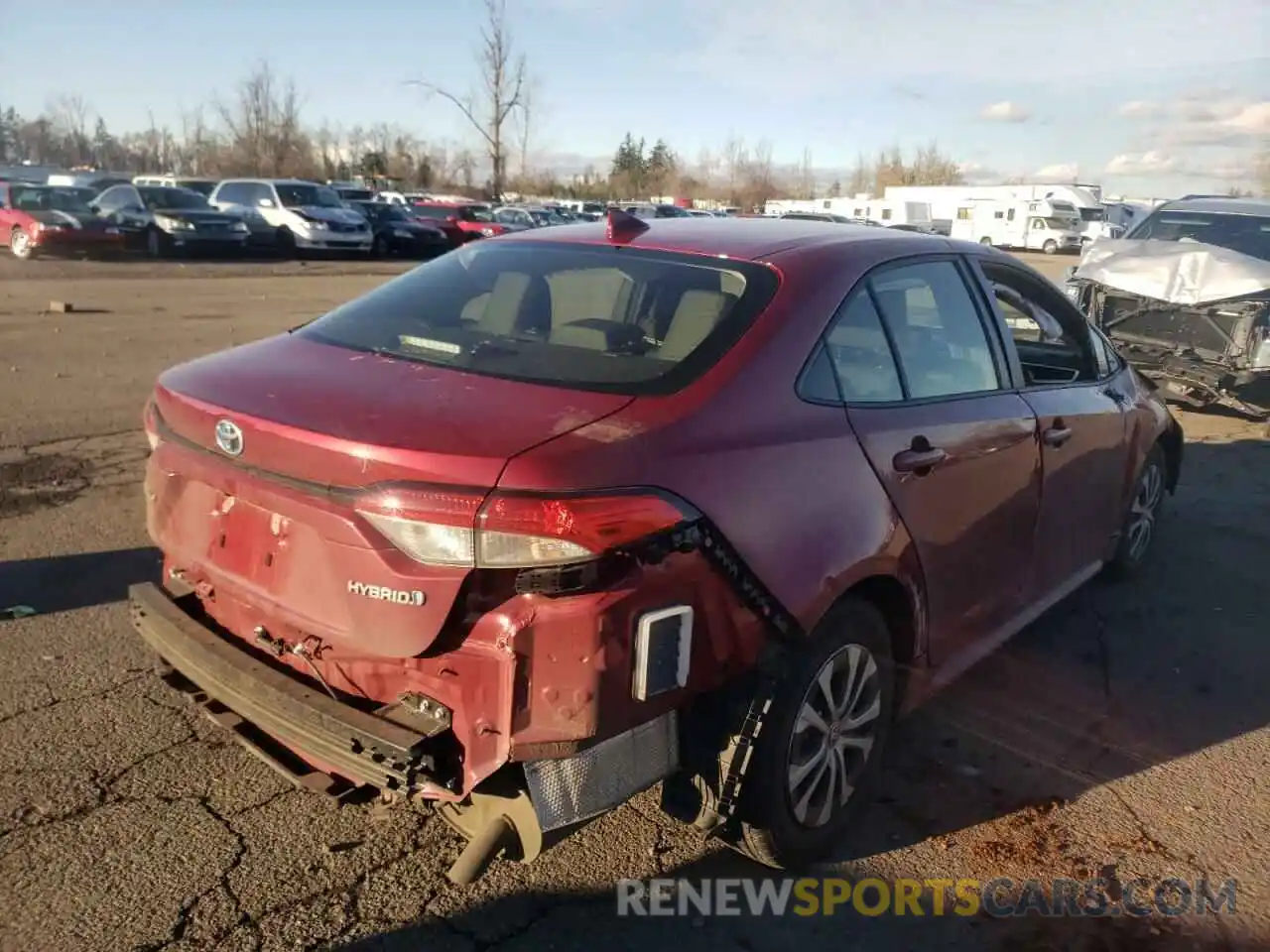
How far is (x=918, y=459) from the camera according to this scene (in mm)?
3129

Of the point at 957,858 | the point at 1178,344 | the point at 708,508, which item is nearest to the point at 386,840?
the point at 708,508

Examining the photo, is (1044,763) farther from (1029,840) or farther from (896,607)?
(896,607)

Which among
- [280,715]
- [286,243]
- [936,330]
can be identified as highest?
[936,330]

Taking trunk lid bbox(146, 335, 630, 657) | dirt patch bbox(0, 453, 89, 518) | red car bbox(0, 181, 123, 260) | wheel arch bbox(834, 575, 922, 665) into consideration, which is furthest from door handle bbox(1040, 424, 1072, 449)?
red car bbox(0, 181, 123, 260)

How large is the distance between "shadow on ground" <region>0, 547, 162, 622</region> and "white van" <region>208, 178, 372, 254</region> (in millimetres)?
22795

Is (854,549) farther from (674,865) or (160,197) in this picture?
(160,197)

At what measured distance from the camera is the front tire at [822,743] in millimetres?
2738

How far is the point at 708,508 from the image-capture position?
2430mm

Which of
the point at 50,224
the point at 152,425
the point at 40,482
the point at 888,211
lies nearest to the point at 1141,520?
the point at 152,425

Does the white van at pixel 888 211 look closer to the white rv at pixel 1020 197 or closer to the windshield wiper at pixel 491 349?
the white rv at pixel 1020 197

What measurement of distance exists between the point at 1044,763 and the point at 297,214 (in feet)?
84.6

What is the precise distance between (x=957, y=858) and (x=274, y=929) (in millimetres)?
1952

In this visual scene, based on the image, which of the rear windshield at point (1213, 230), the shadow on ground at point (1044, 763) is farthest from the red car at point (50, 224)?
the shadow on ground at point (1044, 763)

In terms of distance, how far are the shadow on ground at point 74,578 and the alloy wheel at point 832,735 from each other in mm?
3221
